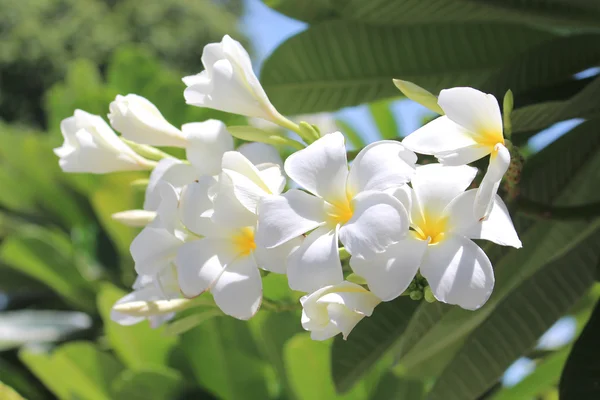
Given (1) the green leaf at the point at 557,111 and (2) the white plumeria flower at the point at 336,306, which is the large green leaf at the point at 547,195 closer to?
(1) the green leaf at the point at 557,111

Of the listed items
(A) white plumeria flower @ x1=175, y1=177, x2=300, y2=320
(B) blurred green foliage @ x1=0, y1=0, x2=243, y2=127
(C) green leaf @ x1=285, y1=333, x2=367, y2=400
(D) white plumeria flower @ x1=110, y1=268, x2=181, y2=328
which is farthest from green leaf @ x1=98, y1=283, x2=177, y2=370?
(B) blurred green foliage @ x1=0, y1=0, x2=243, y2=127

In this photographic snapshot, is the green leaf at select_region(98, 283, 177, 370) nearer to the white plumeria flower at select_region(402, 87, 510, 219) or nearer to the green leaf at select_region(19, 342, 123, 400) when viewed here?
the green leaf at select_region(19, 342, 123, 400)

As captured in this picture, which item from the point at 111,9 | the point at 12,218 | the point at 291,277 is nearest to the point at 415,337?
the point at 291,277

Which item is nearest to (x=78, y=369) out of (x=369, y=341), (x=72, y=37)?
(x=369, y=341)

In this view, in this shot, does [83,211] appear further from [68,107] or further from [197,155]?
[197,155]

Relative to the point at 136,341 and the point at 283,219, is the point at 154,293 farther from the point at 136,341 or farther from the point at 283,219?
the point at 136,341

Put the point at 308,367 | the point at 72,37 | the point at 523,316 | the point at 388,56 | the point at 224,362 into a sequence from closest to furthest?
the point at 523,316 → the point at 388,56 → the point at 308,367 → the point at 224,362 → the point at 72,37
